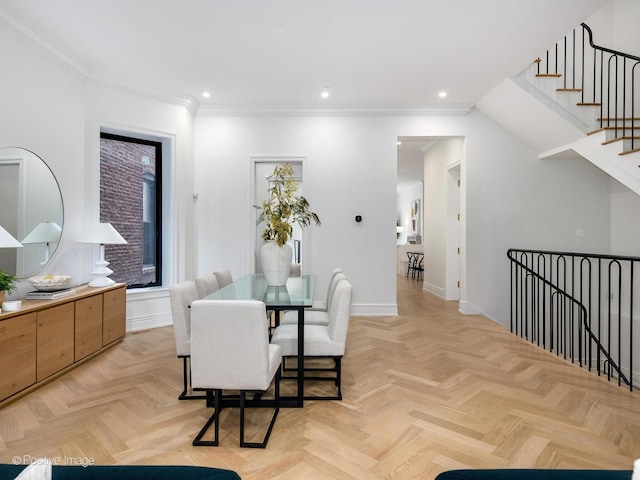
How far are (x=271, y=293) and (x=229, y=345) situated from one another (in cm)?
83

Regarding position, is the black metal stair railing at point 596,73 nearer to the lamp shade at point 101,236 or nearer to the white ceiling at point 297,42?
the white ceiling at point 297,42

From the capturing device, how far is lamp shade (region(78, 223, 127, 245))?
11.8 feet

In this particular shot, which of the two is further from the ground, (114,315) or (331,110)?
(331,110)

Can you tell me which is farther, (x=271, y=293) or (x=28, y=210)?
(x=28, y=210)

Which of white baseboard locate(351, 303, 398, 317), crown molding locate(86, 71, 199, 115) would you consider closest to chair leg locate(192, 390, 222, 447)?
white baseboard locate(351, 303, 398, 317)

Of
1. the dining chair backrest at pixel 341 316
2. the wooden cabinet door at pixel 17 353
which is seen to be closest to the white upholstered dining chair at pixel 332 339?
the dining chair backrest at pixel 341 316

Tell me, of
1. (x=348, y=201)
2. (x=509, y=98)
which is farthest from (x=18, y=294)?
(x=509, y=98)

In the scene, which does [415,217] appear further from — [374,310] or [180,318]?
[180,318]

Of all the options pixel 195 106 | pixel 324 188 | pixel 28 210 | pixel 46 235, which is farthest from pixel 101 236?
pixel 324 188

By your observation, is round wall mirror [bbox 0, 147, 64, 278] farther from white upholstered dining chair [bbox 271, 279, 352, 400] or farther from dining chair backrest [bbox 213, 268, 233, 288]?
white upholstered dining chair [bbox 271, 279, 352, 400]

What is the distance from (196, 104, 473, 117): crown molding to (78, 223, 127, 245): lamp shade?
7.61ft

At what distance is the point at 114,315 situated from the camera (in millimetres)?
3695

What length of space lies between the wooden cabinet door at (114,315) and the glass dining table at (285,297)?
1574mm

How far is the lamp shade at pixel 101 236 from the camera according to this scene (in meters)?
3.60
